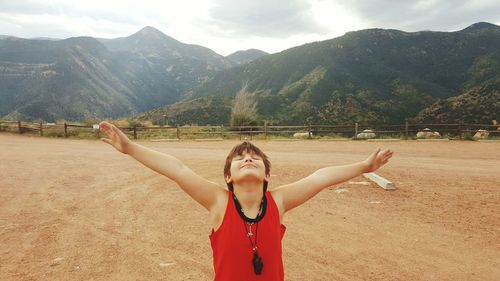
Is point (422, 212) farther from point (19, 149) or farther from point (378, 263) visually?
point (19, 149)

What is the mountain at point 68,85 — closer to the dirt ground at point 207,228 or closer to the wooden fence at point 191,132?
the wooden fence at point 191,132

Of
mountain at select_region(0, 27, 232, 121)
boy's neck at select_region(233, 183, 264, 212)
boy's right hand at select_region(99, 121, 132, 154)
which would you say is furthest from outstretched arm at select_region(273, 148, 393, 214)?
mountain at select_region(0, 27, 232, 121)

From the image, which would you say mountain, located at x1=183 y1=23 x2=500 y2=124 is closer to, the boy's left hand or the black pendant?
the boy's left hand

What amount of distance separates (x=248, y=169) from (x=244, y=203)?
201 millimetres

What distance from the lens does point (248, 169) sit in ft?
6.83

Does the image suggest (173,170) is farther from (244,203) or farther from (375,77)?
(375,77)

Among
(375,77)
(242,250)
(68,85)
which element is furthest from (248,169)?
(68,85)

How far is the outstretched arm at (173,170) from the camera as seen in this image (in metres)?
2.30

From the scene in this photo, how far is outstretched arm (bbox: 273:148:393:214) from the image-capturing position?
239 cm

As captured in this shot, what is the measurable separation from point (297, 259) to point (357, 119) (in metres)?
65.1

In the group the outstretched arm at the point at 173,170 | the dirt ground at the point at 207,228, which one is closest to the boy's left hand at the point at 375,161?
the outstretched arm at the point at 173,170

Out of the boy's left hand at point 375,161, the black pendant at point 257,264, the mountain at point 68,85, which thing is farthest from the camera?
the mountain at point 68,85

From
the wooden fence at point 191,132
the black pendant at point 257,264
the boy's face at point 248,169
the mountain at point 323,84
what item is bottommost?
the wooden fence at point 191,132

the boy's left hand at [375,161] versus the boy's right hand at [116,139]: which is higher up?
the boy's right hand at [116,139]
